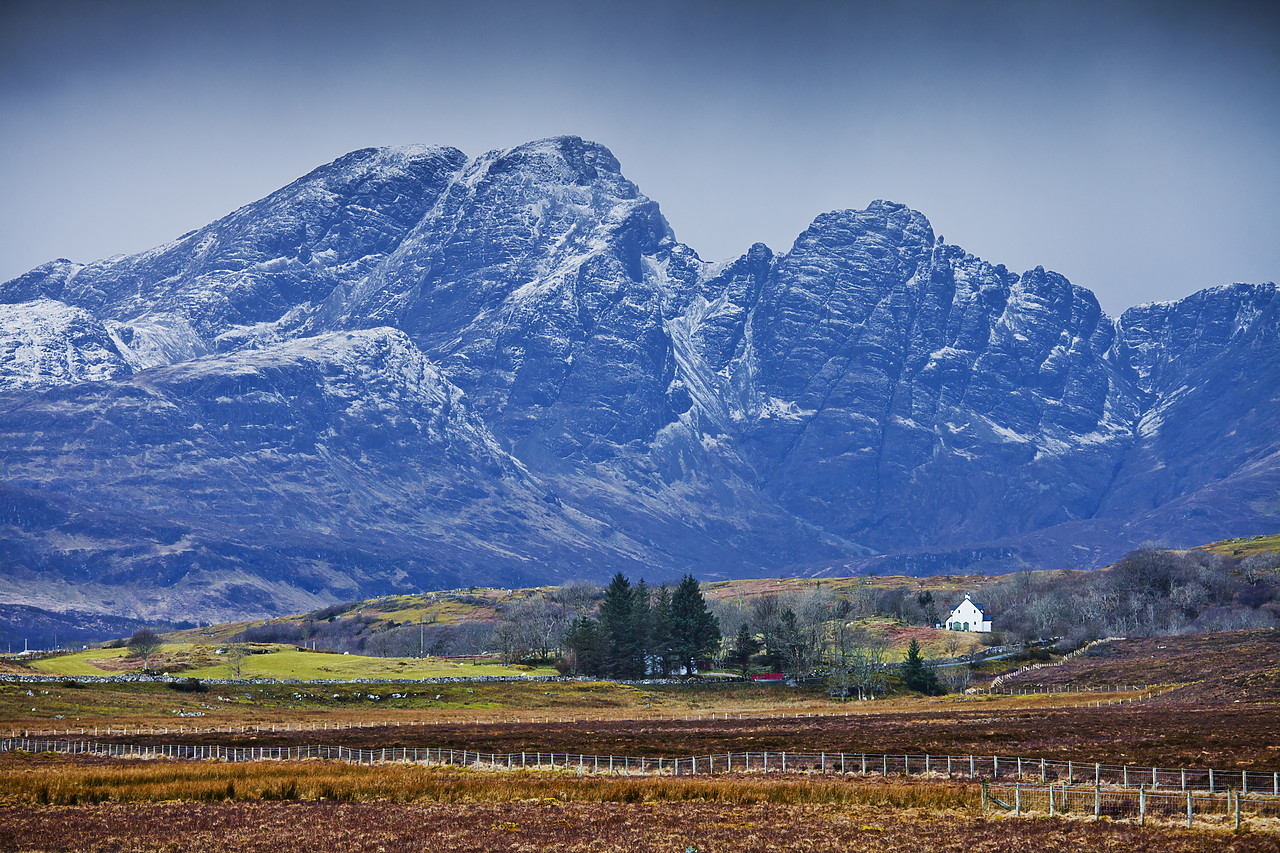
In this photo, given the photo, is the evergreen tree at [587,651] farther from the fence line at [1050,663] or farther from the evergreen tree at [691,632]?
the fence line at [1050,663]

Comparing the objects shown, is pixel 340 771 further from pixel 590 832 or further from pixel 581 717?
pixel 581 717

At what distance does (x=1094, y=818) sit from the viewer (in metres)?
43.7

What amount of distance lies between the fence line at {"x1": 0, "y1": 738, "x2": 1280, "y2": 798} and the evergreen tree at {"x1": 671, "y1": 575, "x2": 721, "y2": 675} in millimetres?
91937

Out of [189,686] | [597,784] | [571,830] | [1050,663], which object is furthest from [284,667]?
[571,830]

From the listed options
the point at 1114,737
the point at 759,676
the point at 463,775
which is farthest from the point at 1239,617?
the point at 463,775

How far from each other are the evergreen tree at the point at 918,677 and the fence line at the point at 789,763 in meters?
80.4

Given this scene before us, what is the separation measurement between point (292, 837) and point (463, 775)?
61.8 ft

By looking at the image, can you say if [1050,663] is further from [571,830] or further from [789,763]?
[571,830]

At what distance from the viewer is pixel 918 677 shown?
499ft

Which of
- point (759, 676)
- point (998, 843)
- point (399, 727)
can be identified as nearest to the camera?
point (998, 843)

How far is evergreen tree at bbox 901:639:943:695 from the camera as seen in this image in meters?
150

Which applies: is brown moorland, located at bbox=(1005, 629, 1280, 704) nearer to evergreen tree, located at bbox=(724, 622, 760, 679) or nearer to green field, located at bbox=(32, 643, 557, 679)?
evergreen tree, located at bbox=(724, 622, 760, 679)

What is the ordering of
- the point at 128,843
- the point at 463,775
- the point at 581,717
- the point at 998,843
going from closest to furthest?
the point at 998,843, the point at 128,843, the point at 463,775, the point at 581,717

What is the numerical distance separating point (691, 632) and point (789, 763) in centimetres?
10289
